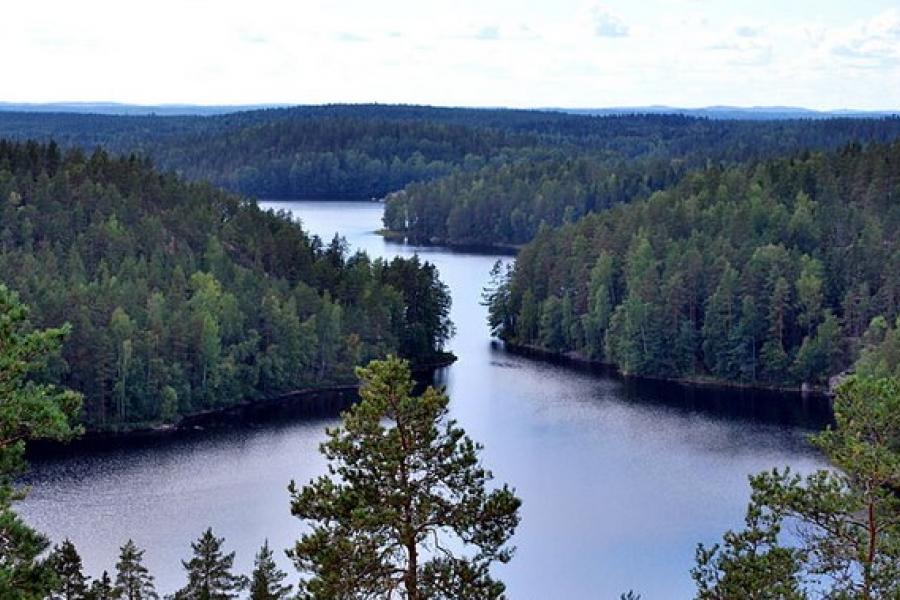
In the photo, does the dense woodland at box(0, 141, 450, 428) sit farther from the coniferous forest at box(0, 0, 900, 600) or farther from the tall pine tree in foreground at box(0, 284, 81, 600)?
the tall pine tree in foreground at box(0, 284, 81, 600)

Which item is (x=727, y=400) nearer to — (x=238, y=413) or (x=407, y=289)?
(x=407, y=289)

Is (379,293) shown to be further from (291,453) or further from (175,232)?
(291,453)

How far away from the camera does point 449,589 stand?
19.0m

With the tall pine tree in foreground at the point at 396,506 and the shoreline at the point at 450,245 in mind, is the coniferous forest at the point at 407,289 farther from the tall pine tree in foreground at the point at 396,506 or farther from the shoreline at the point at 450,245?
the shoreline at the point at 450,245

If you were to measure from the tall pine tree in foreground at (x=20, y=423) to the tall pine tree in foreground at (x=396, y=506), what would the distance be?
3.78 meters

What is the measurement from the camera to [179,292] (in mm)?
72125

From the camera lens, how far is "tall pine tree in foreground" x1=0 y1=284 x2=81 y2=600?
1606cm

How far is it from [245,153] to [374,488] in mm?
179426

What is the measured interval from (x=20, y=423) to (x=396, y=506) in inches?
199

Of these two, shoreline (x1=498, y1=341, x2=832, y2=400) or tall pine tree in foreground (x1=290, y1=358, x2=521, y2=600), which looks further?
shoreline (x1=498, y1=341, x2=832, y2=400)

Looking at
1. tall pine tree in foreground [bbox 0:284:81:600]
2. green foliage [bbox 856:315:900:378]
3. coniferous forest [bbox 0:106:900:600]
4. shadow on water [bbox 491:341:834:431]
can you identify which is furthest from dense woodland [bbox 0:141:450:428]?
tall pine tree in foreground [bbox 0:284:81:600]

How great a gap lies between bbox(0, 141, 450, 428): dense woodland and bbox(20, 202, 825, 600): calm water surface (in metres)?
4.66

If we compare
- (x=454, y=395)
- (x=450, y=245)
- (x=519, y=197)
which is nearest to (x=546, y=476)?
(x=454, y=395)

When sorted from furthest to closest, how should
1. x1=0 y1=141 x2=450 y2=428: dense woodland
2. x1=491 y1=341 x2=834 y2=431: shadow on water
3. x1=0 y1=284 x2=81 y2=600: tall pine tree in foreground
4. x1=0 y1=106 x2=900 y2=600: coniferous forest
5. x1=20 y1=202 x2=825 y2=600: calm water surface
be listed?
x1=491 y1=341 x2=834 y2=431: shadow on water < x1=0 y1=106 x2=900 y2=600: coniferous forest < x1=0 y1=141 x2=450 y2=428: dense woodland < x1=20 y1=202 x2=825 y2=600: calm water surface < x1=0 y1=284 x2=81 y2=600: tall pine tree in foreground
